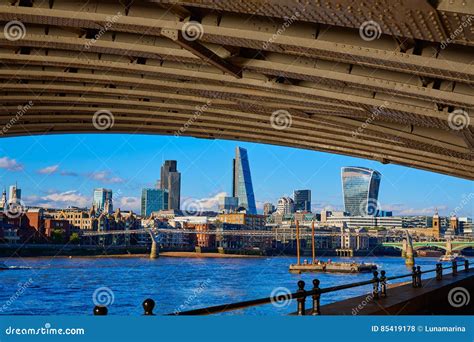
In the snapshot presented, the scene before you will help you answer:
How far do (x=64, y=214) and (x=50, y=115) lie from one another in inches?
5608

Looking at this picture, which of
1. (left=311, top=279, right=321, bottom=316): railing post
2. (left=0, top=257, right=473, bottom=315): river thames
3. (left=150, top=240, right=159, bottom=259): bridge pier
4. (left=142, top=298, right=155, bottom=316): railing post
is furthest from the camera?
(left=150, top=240, right=159, bottom=259): bridge pier

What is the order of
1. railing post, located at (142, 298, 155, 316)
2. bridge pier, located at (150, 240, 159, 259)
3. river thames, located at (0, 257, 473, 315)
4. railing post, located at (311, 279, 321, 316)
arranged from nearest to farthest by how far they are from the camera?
railing post, located at (142, 298, 155, 316) → railing post, located at (311, 279, 321, 316) → river thames, located at (0, 257, 473, 315) → bridge pier, located at (150, 240, 159, 259)

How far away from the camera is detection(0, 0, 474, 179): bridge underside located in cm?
1038

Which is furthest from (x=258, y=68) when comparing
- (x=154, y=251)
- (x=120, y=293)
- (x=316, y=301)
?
(x=154, y=251)

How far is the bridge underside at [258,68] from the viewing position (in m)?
10.4

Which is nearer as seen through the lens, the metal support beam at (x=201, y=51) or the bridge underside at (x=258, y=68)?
the bridge underside at (x=258, y=68)

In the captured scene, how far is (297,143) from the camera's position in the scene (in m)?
30.1

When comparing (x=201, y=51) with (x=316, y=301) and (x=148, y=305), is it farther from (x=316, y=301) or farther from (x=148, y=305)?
(x=148, y=305)

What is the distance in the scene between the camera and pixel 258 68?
1535 centimetres

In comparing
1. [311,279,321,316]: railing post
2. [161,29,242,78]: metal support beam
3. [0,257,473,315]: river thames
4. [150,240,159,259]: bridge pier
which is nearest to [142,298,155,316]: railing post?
[311,279,321,316]: railing post

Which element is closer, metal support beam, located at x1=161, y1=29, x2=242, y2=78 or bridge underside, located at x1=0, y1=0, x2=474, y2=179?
bridge underside, located at x1=0, y1=0, x2=474, y2=179

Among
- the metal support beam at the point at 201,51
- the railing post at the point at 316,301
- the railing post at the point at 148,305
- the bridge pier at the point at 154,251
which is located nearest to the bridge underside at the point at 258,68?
the metal support beam at the point at 201,51

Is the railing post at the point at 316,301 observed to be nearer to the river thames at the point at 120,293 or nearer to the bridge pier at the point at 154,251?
the river thames at the point at 120,293

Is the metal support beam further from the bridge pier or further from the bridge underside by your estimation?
the bridge pier
